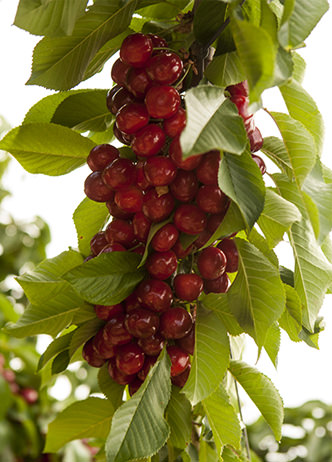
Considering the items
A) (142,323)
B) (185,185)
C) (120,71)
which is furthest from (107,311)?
(120,71)

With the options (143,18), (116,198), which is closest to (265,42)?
(116,198)

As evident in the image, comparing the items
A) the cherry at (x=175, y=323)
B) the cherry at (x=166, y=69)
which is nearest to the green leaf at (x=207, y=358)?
the cherry at (x=175, y=323)

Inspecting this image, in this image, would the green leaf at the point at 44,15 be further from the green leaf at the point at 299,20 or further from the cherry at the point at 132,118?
the green leaf at the point at 299,20

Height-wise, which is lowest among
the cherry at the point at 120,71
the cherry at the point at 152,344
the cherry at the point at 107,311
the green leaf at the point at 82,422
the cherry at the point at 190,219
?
the green leaf at the point at 82,422

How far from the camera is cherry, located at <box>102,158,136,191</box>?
52 cm

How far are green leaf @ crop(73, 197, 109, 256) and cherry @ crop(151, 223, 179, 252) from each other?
17 centimetres

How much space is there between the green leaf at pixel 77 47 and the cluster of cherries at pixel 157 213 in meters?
0.04

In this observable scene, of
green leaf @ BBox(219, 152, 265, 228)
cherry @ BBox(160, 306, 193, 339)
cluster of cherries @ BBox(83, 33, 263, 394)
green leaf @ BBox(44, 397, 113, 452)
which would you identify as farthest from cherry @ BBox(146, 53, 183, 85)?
green leaf @ BBox(44, 397, 113, 452)

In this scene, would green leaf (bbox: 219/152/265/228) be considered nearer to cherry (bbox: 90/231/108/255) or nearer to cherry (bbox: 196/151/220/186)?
cherry (bbox: 196/151/220/186)

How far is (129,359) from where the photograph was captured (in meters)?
0.52

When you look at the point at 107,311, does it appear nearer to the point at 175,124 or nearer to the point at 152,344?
the point at 152,344

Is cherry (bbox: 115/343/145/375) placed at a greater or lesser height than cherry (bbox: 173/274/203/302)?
lesser

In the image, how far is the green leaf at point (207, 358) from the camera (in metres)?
0.47

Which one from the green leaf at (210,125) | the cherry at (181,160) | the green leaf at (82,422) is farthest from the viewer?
the green leaf at (82,422)
